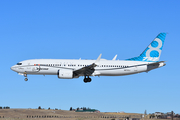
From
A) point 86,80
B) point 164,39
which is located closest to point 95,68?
point 86,80

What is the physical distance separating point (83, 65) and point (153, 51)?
610 inches

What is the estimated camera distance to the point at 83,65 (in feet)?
223

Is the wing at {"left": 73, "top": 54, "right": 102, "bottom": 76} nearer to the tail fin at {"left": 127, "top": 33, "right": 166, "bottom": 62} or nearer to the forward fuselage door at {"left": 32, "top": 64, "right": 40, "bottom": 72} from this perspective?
the forward fuselage door at {"left": 32, "top": 64, "right": 40, "bottom": 72}

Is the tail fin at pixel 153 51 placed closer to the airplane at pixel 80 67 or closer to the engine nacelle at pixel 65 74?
the airplane at pixel 80 67

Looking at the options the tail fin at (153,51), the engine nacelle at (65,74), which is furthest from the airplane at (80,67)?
the tail fin at (153,51)

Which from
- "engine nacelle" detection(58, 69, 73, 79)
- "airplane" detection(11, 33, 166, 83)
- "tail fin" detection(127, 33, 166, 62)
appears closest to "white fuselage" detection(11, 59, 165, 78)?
"airplane" detection(11, 33, 166, 83)

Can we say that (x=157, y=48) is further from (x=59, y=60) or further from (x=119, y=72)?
(x=59, y=60)

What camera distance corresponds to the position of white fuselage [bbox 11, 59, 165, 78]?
222 feet

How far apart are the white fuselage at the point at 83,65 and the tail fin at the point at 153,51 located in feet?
8.76

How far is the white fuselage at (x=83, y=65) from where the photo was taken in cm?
6756

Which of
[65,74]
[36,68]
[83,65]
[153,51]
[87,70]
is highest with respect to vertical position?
Answer: [153,51]

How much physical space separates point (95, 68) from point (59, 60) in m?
7.31

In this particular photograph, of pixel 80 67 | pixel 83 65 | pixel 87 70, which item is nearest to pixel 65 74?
pixel 80 67

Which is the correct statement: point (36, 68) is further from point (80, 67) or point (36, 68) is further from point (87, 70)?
point (87, 70)
